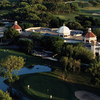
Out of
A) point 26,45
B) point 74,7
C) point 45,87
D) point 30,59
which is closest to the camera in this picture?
point 45,87

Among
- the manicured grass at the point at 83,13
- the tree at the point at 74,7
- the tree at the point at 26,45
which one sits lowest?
the tree at the point at 26,45

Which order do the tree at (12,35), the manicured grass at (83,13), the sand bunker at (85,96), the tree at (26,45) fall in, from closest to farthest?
the sand bunker at (85,96)
the tree at (26,45)
the tree at (12,35)
the manicured grass at (83,13)

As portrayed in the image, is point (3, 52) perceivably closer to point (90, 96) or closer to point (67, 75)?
point (67, 75)

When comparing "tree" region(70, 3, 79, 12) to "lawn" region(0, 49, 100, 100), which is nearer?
"lawn" region(0, 49, 100, 100)

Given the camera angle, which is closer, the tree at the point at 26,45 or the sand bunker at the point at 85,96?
the sand bunker at the point at 85,96

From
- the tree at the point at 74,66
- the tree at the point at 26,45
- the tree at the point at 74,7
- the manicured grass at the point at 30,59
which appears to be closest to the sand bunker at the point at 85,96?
the tree at the point at 74,66

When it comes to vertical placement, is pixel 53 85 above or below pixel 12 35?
below

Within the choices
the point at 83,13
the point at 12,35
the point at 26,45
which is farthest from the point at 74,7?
the point at 26,45

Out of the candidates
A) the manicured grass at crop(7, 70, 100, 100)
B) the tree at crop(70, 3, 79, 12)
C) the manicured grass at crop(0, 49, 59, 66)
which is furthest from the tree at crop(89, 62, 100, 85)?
the tree at crop(70, 3, 79, 12)

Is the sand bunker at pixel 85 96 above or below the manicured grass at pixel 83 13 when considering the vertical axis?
below

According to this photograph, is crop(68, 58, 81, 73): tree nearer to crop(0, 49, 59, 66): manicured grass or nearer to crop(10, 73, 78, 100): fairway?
crop(10, 73, 78, 100): fairway

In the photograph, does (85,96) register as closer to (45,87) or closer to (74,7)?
(45,87)

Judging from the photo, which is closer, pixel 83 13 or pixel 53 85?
pixel 53 85

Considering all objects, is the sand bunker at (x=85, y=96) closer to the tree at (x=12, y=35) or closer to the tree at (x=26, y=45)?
the tree at (x=26, y=45)
